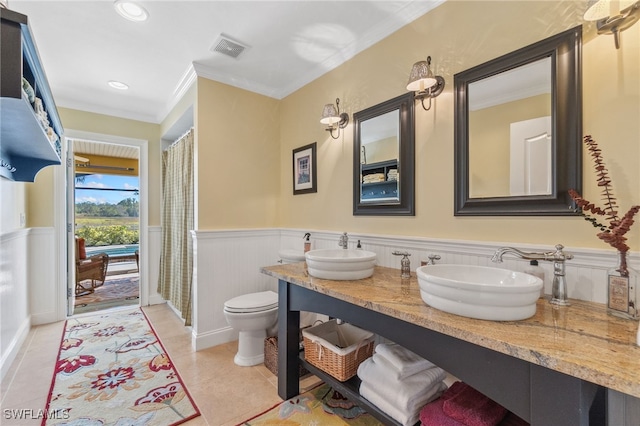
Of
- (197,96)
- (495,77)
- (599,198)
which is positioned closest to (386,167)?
(495,77)

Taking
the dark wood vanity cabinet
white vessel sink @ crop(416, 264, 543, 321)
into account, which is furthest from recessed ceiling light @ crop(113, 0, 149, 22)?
white vessel sink @ crop(416, 264, 543, 321)

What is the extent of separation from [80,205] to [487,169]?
23.9 feet

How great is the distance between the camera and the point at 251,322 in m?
2.18

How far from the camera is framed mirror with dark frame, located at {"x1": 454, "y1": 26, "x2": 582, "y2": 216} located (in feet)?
3.90

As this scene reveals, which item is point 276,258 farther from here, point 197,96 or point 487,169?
point 487,169

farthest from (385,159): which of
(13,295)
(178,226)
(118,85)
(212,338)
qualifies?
(13,295)

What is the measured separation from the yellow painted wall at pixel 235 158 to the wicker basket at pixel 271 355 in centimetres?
109

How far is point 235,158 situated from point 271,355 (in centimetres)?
174

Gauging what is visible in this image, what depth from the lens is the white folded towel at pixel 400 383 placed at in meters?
1.24

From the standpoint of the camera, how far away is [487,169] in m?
1.44

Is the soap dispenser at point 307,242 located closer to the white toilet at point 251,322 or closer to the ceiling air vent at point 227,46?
the white toilet at point 251,322

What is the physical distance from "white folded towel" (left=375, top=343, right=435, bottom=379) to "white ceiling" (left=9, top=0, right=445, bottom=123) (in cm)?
193

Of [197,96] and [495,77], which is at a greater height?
[197,96]

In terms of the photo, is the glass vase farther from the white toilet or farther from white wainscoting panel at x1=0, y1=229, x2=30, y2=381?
white wainscoting panel at x1=0, y1=229, x2=30, y2=381
